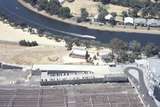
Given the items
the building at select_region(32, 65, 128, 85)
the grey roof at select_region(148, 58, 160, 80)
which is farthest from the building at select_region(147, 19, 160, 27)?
the grey roof at select_region(148, 58, 160, 80)

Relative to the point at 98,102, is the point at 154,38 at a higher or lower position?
lower

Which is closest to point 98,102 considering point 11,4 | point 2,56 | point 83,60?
point 83,60

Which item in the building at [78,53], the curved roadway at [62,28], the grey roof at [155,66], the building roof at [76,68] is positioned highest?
the grey roof at [155,66]

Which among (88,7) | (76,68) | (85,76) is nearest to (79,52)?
(76,68)

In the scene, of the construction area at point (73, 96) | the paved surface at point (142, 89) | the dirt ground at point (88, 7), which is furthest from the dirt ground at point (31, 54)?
the dirt ground at point (88, 7)

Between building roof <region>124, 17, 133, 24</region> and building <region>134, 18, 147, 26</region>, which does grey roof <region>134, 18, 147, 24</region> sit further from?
building roof <region>124, 17, 133, 24</region>

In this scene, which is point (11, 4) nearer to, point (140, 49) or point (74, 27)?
point (74, 27)

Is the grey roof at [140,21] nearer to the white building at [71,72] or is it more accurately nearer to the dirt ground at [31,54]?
the dirt ground at [31,54]
